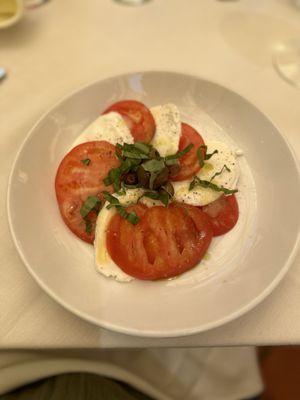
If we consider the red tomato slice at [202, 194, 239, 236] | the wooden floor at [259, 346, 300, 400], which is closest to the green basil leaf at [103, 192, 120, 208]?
the red tomato slice at [202, 194, 239, 236]

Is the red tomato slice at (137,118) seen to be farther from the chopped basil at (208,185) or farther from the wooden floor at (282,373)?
the wooden floor at (282,373)

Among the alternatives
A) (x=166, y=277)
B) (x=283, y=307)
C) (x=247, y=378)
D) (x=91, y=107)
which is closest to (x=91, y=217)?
(x=166, y=277)

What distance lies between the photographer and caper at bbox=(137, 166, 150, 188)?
0.83 m

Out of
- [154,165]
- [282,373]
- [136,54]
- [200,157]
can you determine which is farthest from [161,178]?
[282,373]

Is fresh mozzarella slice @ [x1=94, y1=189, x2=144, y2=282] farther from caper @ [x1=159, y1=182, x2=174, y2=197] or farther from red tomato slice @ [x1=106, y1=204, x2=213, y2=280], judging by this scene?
caper @ [x1=159, y1=182, x2=174, y2=197]

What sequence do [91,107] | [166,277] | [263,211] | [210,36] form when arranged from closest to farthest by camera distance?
[166,277] < [263,211] < [91,107] < [210,36]

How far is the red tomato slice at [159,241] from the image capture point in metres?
0.76

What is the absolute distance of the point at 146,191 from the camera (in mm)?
862

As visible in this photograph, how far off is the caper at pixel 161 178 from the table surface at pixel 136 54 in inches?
13.2

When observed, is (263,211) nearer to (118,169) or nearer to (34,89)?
(118,169)

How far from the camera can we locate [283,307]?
0.80 metres

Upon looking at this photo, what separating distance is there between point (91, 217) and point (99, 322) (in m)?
0.25

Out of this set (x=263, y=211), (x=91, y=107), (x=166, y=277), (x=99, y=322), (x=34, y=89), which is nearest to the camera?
(x=99, y=322)

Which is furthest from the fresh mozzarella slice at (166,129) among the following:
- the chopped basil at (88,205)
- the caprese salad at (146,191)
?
the chopped basil at (88,205)
